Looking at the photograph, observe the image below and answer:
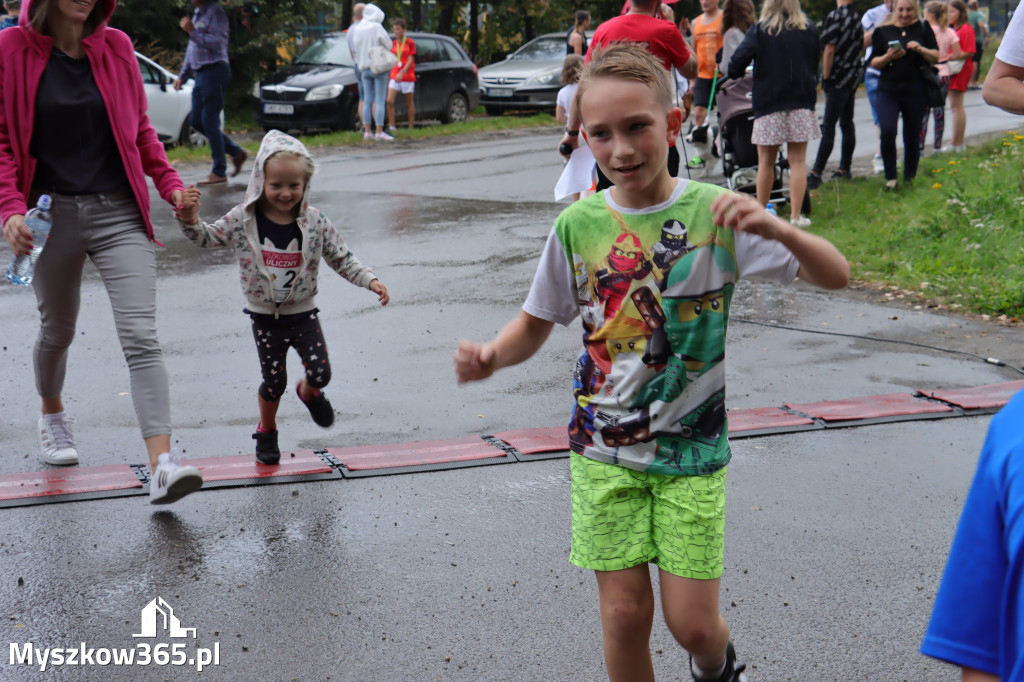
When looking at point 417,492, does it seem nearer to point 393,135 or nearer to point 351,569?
point 351,569

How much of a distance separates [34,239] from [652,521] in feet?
9.63

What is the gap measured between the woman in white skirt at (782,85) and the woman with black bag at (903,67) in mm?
1705

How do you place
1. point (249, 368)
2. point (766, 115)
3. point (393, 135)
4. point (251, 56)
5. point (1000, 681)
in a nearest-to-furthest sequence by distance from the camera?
1. point (1000, 681)
2. point (249, 368)
3. point (766, 115)
4. point (393, 135)
5. point (251, 56)

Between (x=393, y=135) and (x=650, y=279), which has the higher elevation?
(x=650, y=279)

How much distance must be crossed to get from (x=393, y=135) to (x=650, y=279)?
17.4 meters

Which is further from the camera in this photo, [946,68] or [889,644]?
[946,68]

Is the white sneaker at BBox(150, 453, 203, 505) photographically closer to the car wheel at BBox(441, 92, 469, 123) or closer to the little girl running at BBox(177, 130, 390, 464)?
the little girl running at BBox(177, 130, 390, 464)

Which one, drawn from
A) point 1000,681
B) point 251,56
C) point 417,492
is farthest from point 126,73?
point 251,56

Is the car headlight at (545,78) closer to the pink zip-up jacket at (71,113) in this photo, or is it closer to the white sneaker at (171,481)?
the pink zip-up jacket at (71,113)

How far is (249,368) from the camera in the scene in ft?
21.8

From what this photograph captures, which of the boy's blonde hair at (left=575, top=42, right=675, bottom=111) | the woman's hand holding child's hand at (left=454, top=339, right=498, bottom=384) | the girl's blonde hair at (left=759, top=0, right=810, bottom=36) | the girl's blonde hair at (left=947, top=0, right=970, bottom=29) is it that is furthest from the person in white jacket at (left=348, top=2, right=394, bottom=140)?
the woman's hand holding child's hand at (left=454, top=339, right=498, bottom=384)

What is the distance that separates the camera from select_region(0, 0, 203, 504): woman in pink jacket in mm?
4418

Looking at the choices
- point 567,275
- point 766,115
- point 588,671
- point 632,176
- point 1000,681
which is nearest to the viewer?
point 1000,681

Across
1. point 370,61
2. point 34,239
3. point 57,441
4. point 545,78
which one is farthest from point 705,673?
point 545,78
